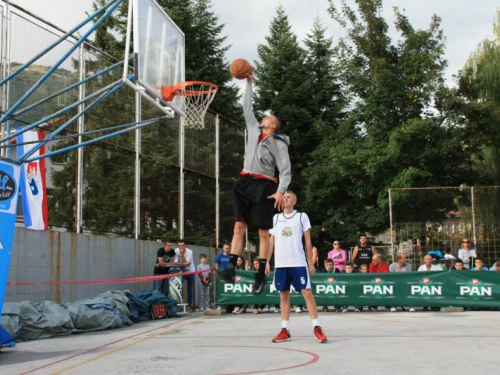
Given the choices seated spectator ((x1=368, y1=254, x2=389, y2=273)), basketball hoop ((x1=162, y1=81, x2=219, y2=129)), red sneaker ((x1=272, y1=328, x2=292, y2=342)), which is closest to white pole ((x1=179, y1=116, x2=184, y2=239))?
seated spectator ((x1=368, y1=254, x2=389, y2=273))

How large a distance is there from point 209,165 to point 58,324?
490 inches

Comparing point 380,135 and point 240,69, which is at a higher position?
point 380,135

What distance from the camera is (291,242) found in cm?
927

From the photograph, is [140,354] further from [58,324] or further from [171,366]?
[58,324]

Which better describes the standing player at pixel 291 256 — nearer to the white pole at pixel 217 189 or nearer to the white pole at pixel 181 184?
the white pole at pixel 181 184

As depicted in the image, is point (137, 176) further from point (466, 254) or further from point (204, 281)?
point (466, 254)

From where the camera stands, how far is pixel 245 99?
8.86m

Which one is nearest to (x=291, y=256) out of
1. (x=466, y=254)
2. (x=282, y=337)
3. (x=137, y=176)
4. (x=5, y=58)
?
(x=282, y=337)

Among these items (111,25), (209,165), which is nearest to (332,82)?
(111,25)

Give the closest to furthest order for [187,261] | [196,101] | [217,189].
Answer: [196,101], [187,261], [217,189]

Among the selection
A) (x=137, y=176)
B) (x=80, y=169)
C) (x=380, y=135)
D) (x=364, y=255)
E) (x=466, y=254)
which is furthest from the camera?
(x=380, y=135)

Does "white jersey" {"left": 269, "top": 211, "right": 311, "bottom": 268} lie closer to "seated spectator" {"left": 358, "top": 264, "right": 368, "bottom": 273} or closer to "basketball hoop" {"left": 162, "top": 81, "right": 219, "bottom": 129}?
"basketball hoop" {"left": 162, "top": 81, "right": 219, "bottom": 129}

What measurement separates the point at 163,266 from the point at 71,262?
3.05 m

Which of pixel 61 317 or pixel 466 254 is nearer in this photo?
pixel 61 317
